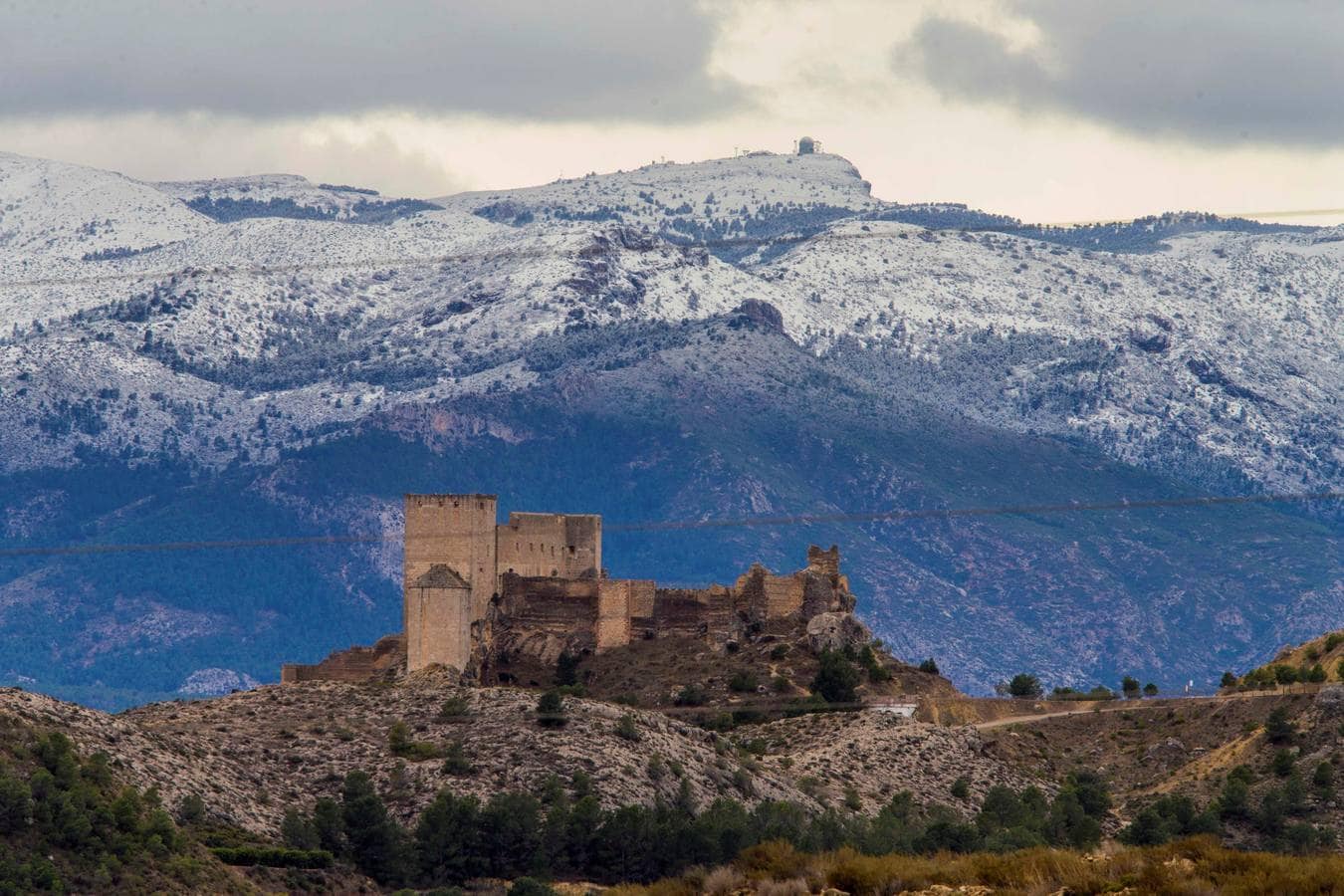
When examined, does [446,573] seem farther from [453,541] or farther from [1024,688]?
[1024,688]

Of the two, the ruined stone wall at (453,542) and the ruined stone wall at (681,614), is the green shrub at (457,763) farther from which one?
the ruined stone wall at (681,614)

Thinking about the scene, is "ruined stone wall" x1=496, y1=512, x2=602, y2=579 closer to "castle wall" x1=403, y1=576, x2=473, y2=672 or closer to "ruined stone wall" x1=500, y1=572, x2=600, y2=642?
"ruined stone wall" x1=500, y1=572, x2=600, y2=642

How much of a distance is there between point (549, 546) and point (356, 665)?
9400mm

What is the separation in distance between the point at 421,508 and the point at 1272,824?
103ft

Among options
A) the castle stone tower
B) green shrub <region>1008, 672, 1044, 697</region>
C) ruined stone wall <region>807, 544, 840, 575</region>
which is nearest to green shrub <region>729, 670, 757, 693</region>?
ruined stone wall <region>807, 544, 840, 575</region>

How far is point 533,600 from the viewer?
120 m

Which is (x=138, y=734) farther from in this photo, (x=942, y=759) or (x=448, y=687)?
(x=942, y=759)

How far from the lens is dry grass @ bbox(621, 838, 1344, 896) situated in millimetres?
57125

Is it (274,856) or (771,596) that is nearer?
(274,856)

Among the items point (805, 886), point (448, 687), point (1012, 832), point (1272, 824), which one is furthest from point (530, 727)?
point (805, 886)

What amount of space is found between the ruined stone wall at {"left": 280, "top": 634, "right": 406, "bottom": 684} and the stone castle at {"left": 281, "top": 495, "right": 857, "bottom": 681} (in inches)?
2.9

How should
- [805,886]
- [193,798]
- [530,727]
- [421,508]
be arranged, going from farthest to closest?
[421,508] → [530,727] → [193,798] → [805,886]

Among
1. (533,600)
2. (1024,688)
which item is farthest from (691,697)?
(1024,688)

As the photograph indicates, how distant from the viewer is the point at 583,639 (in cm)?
12062
